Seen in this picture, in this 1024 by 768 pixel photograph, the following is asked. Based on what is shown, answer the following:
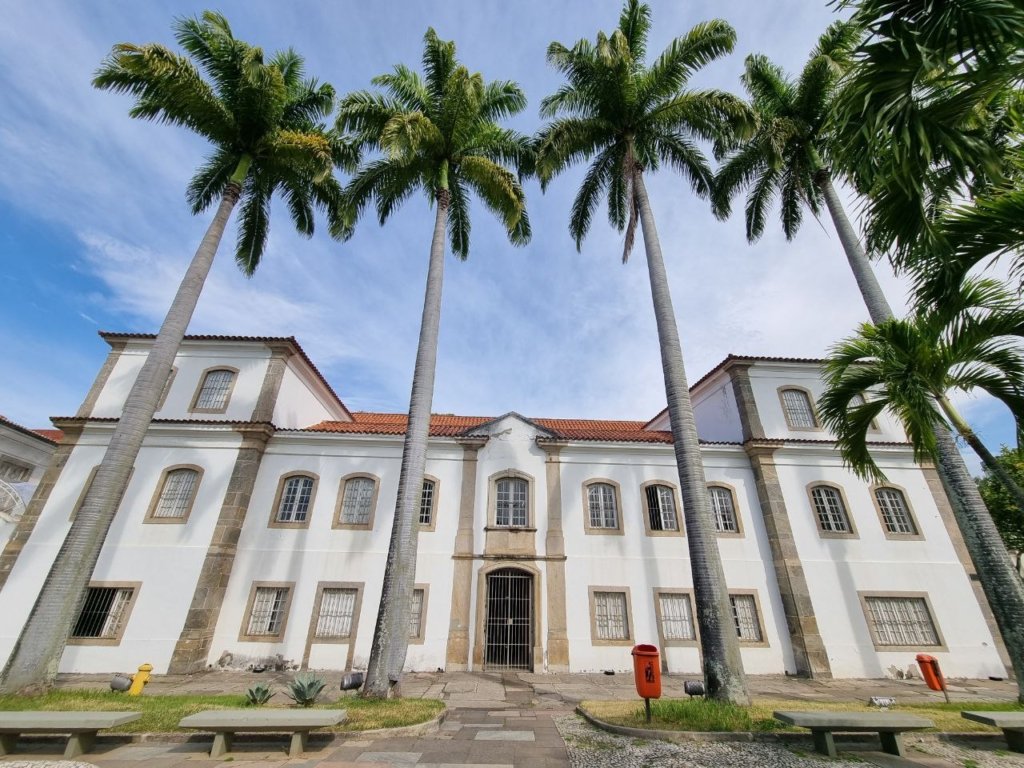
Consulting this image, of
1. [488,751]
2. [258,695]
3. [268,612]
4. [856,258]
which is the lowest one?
[488,751]

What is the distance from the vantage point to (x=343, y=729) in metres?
6.04

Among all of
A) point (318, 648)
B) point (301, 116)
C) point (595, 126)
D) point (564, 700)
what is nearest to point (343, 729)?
point (564, 700)

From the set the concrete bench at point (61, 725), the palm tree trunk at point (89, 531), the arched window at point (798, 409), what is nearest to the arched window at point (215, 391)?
the palm tree trunk at point (89, 531)

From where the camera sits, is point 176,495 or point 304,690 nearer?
point 304,690

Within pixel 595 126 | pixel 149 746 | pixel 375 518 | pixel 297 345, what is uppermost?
pixel 595 126

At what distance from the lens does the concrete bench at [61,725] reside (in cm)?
491

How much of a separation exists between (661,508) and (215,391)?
1571cm

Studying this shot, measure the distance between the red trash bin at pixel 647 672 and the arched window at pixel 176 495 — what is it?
13.2 meters

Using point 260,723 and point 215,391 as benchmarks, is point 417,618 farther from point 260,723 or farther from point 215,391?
point 215,391

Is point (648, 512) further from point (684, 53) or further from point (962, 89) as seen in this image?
point (684, 53)

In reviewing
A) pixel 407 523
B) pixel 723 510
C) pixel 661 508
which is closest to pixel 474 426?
pixel 407 523

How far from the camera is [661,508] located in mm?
14102

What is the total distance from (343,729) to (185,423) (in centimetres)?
1171

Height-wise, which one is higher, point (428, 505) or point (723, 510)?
point (723, 510)
